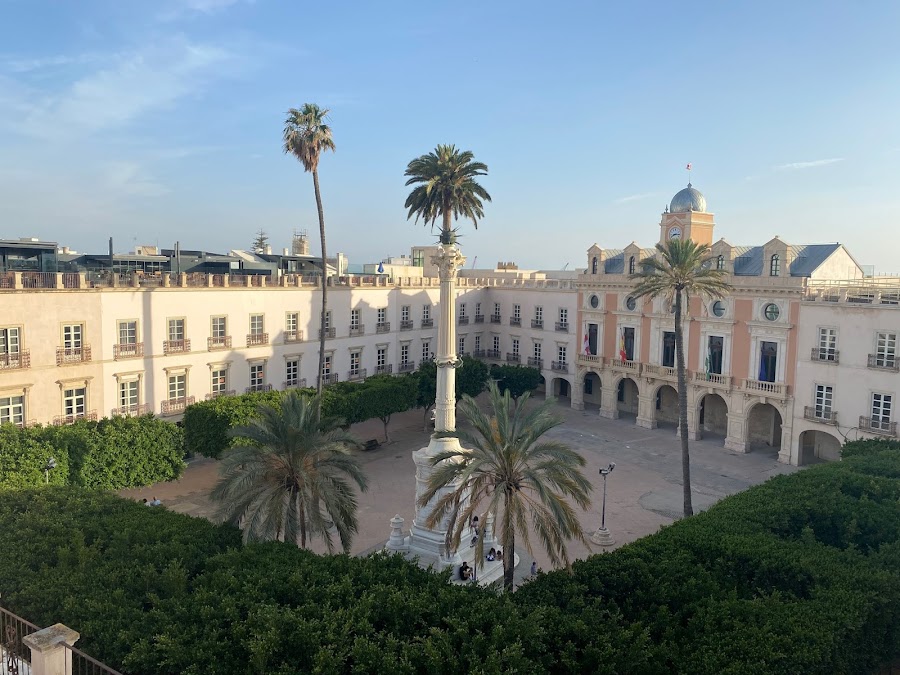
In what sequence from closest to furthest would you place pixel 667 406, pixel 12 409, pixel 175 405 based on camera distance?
Answer: pixel 12 409, pixel 175 405, pixel 667 406

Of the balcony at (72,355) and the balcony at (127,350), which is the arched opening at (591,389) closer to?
the balcony at (127,350)

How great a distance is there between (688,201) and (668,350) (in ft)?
34.6

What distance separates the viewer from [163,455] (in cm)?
3120

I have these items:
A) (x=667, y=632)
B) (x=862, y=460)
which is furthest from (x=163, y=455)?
(x=862, y=460)

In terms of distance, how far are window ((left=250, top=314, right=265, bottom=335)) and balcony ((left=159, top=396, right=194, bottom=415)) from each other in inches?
231

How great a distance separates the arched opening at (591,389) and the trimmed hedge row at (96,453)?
33.6 meters

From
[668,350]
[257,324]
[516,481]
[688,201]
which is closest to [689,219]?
[688,201]

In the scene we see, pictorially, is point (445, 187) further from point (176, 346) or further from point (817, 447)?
point (817, 447)

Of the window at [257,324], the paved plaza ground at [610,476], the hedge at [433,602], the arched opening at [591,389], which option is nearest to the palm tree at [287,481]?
the hedge at [433,602]

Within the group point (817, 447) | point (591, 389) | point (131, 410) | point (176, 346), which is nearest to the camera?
point (131, 410)

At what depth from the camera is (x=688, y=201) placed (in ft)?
153

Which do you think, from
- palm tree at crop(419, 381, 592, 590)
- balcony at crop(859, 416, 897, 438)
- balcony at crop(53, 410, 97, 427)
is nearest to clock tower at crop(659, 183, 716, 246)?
balcony at crop(859, 416, 897, 438)

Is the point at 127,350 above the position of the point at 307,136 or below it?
below

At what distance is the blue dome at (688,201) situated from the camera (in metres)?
46.5
